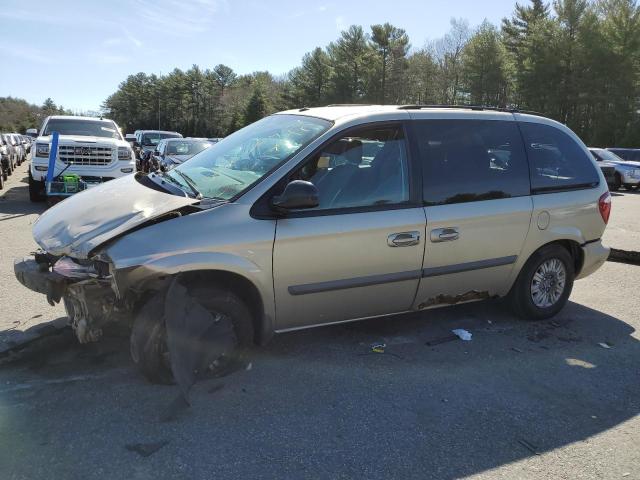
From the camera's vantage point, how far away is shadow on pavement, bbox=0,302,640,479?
2.84 meters

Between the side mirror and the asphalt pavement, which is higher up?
the side mirror

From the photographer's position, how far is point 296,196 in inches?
137

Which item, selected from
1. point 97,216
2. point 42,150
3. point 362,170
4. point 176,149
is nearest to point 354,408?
point 362,170

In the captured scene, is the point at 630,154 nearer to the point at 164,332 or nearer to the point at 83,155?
the point at 83,155

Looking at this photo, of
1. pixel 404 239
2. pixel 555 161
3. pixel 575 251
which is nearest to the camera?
pixel 404 239

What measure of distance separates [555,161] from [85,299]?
13.5ft

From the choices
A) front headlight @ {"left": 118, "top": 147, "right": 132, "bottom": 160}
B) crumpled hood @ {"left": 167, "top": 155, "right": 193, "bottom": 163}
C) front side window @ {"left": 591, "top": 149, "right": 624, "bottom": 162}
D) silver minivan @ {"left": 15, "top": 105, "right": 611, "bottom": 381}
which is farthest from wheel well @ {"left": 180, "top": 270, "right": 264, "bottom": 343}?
front side window @ {"left": 591, "top": 149, "right": 624, "bottom": 162}

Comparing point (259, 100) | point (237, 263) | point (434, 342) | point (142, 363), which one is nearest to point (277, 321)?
point (237, 263)

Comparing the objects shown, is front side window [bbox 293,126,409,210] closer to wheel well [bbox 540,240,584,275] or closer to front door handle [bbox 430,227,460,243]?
front door handle [bbox 430,227,460,243]

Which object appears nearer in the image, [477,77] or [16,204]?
[16,204]

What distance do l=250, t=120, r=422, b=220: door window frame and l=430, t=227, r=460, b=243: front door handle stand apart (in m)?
0.25

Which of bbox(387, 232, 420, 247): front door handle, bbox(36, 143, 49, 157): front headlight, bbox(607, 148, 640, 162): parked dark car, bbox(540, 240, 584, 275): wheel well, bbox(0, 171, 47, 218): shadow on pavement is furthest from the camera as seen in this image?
bbox(607, 148, 640, 162): parked dark car

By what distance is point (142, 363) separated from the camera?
3395 millimetres

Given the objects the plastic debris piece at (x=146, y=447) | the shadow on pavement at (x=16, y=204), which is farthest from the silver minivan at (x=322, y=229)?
the shadow on pavement at (x=16, y=204)
